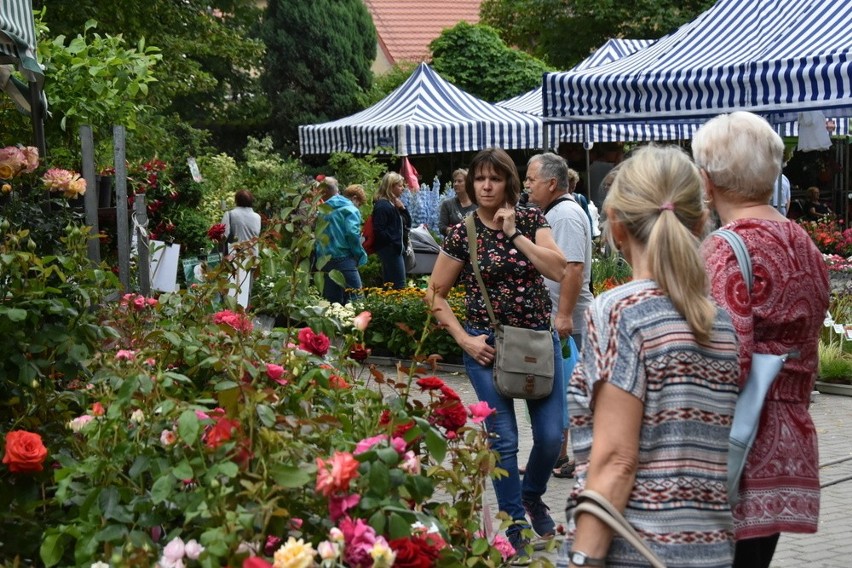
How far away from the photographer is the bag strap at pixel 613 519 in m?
2.54

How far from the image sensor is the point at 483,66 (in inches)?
1037

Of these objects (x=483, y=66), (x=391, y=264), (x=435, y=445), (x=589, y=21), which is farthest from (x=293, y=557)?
(x=589, y=21)

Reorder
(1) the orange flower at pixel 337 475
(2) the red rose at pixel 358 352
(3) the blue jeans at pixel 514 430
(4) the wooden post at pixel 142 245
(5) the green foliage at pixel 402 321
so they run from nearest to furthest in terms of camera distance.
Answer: (1) the orange flower at pixel 337 475, (2) the red rose at pixel 358 352, (3) the blue jeans at pixel 514 430, (4) the wooden post at pixel 142 245, (5) the green foliage at pixel 402 321

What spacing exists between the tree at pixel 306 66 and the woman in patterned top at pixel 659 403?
26.2 meters

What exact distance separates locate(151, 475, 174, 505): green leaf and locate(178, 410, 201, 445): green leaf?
10 centimetres

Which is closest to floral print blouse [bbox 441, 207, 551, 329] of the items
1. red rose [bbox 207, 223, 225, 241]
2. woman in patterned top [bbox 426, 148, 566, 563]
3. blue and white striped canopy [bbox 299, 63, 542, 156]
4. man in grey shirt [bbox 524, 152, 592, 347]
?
woman in patterned top [bbox 426, 148, 566, 563]

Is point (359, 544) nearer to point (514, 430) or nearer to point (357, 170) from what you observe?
point (514, 430)

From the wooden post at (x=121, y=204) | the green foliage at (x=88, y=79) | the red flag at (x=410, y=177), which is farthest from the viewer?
the red flag at (x=410, y=177)

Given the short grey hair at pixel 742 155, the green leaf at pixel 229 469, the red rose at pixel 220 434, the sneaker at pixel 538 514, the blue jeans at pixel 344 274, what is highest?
the short grey hair at pixel 742 155

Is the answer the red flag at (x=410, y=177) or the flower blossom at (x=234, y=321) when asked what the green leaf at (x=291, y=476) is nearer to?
the flower blossom at (x=234, y=321)

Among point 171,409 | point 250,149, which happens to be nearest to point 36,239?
point 171,409

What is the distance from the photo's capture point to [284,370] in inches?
138

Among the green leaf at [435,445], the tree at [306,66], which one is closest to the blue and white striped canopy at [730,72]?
the green leaf at [435,445]

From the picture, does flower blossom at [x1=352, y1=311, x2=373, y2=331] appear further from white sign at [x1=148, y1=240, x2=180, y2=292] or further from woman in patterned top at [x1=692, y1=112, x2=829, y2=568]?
white sign at [x1=148, y1=240, x2=180, y2=292]
